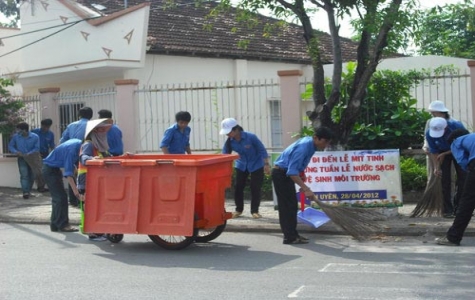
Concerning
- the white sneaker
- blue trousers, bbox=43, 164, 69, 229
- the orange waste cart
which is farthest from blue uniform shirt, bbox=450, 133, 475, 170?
blue trousers, bbox=43, 164, 69, 229

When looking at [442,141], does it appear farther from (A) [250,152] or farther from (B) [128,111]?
(B) [128,111]

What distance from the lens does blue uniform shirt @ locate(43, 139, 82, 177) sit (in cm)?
963

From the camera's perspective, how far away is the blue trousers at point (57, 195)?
1034 cm

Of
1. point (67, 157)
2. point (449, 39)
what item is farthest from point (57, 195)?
point (449, 39)

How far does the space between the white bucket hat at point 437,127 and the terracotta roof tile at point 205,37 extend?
6946 mm

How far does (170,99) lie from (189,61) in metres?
3.09

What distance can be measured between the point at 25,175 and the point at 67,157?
5345mm

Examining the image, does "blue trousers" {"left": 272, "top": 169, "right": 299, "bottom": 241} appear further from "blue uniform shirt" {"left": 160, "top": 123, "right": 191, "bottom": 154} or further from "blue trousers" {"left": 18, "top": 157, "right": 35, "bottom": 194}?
"blue trousers" {"left": 18, "top": 157, "right": 35, "bottom": 194}

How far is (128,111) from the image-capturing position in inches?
583

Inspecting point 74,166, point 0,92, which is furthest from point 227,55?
point 74,166

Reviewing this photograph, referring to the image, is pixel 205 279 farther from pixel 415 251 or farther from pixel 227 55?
pixel 227 55

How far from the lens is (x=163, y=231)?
8.67 m

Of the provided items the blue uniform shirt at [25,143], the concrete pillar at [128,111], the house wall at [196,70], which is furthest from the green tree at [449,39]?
the blue uniform shirt at [25,143]

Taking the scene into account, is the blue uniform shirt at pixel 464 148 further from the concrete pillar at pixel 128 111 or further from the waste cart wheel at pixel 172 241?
the concrete pillar at pixel 128 111
